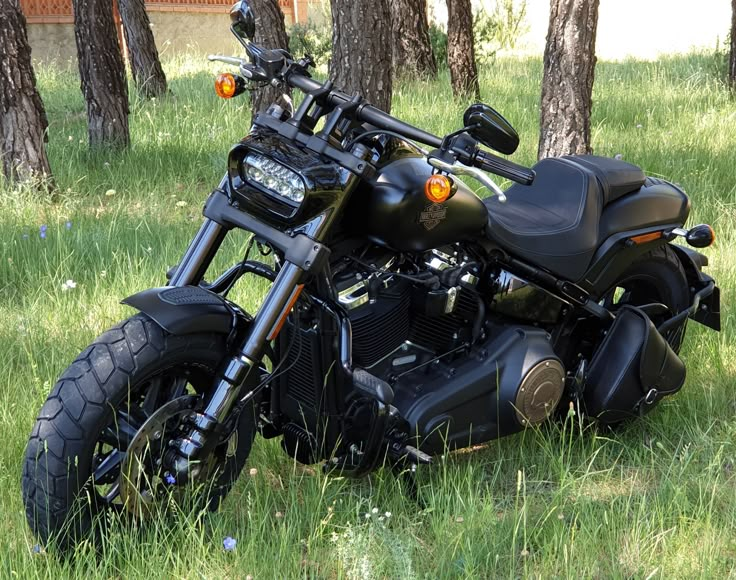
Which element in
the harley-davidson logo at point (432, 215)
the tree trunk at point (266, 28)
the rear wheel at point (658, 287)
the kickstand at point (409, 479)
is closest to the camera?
the harley-davidson logo at point (432, 215)

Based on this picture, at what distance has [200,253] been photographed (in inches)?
101

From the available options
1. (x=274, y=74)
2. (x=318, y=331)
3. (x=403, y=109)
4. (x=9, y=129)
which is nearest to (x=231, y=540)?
(x=318, y=331)

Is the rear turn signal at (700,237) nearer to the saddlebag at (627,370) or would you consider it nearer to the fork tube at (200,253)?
the saddlebag at (627,370)

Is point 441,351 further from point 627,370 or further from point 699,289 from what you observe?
point 699,289

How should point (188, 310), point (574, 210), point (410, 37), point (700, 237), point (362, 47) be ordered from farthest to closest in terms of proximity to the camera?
point (410, 37) → point (362, 47) → point (700, 237) → point (574, 210) → point (188, 310)

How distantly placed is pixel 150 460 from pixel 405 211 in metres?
0.99

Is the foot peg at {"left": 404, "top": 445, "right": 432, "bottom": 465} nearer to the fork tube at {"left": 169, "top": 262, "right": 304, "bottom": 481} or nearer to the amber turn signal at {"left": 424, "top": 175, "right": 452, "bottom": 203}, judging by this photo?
the fork tube at {"left": 169, "top": 262, "right": 304, "bottom": 481}

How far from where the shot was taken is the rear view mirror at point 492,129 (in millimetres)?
2254

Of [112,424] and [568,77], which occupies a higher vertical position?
[568,77]

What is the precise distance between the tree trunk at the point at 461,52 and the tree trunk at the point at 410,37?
94 cm

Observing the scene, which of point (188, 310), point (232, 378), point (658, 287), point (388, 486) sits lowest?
point (388, 486)

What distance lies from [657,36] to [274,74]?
53.2 feet

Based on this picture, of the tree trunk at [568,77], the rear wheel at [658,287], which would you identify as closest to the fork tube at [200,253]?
the rear wheel at [658,287]

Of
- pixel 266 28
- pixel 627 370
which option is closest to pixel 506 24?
pixel 266 28
